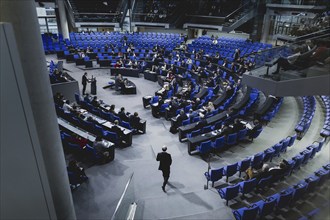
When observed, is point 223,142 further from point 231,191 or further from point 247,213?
point 247,213

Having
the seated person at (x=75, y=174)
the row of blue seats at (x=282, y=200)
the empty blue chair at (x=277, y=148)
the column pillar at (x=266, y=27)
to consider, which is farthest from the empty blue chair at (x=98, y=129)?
the column pillar at (x=266, y=27)

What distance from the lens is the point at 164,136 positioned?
40.3 ft

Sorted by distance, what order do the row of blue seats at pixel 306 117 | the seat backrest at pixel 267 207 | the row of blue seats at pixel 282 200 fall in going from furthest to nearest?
the row of blue seats at pixel 306 117
the seat backrest at pixel 267 207
the row of blue seats at pixel 282 200

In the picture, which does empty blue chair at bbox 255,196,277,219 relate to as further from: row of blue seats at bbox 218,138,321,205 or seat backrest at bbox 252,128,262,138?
seat backrest at bbox 252,128,262,138

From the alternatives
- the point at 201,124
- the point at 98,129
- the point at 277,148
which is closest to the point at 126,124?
the point at 98,129

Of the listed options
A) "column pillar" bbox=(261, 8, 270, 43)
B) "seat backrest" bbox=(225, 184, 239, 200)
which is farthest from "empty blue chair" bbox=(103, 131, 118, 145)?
"column pillar" bbox=(261, 8, 270, 43)

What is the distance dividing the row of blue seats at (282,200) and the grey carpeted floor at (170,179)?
0.57 m

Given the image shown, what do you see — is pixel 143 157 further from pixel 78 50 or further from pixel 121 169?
pixel 78 50

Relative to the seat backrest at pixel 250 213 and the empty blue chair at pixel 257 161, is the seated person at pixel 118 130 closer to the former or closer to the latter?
the empty blue chair at pixel 257 161

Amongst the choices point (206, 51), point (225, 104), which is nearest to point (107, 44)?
point (206, 51)

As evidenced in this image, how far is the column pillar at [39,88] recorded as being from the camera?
434 centimetres

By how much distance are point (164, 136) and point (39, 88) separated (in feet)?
26.0

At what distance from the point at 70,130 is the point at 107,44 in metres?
18.8

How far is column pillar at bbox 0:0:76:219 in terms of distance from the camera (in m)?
4.34
